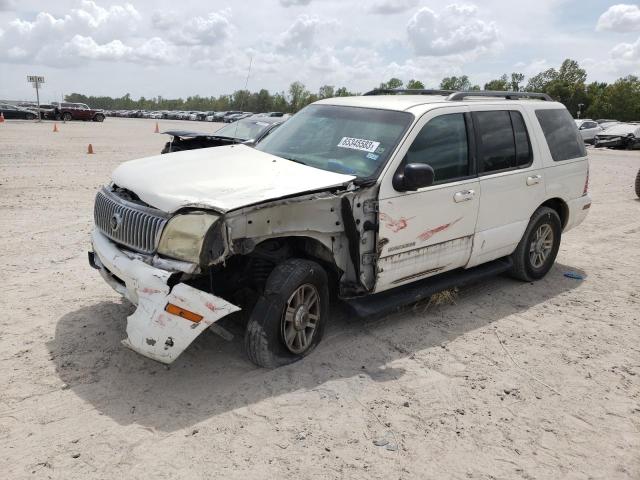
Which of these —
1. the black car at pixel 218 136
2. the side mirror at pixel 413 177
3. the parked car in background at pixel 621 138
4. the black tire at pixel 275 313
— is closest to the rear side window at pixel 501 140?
the side mirror at pixel 413 177

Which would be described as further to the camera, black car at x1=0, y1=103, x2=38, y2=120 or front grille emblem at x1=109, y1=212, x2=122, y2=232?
black car at x1=0, y1=103, x2=38, y2=120

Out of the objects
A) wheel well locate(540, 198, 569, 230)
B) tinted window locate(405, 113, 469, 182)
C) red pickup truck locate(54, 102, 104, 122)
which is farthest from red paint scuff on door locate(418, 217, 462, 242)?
red pickup truck locate(54, 102, 104, 122)

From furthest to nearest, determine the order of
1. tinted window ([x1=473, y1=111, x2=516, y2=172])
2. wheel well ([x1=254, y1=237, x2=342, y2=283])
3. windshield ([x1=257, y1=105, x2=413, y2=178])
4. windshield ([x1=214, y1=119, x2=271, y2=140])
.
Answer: windshield ([x1=214, y1=119, x2=271, y2=140]), tinted window ([x1=473, y1=111, x2=516, y2=172]), windshield ([x1=257, y1=105, x2=413, y2=178]), wheel well ([x1=254, y1=237, x2=342, y2=283])

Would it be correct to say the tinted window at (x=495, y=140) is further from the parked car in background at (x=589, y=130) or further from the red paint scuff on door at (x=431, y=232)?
the parked car in background at (x=589, y=130)

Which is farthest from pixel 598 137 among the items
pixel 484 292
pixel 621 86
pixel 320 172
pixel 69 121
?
pixel 621 86

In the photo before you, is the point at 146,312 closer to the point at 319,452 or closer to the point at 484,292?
the point at 319,452

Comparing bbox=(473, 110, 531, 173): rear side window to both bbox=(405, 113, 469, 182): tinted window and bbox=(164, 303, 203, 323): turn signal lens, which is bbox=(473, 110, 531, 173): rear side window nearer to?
bbox=(405, 113, 469, 182): tinted window

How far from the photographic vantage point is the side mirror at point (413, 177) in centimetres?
419

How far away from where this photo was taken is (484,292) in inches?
236

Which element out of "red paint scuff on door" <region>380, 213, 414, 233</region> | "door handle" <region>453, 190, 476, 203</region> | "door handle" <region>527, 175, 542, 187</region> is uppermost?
"door handle" <region>527, 175, 542, 187</region>

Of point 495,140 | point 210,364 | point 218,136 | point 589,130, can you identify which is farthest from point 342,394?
point 589,130

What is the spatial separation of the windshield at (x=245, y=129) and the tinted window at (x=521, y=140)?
6.62 m

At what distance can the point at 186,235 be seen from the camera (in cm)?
349

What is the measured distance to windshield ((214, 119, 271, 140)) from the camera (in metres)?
11.6
